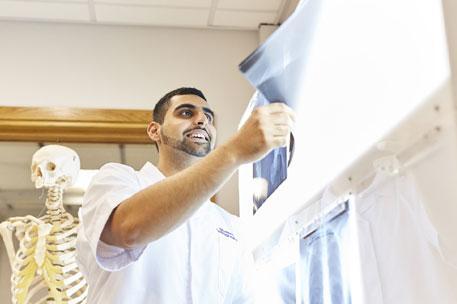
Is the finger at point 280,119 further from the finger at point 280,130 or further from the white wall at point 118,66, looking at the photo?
the white wall at point 118,66

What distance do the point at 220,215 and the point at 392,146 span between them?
82 cm

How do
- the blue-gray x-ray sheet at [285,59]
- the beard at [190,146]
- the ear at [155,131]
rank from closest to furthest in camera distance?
the blue-gray x-ray sheet at [285,59] < the beard at [190,146] < the ear at [155,131]

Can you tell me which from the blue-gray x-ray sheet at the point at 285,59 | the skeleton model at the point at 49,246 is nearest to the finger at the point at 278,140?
the blue-gray x-ray sheet at the point at 285,59

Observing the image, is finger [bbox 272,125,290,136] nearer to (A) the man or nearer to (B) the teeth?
(A) the man

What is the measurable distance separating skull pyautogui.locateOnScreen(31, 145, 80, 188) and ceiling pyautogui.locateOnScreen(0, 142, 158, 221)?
37cm

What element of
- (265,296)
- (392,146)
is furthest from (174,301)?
(392,146)

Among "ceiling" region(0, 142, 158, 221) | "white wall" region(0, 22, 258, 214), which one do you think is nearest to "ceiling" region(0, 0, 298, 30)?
"white wall" region(0, 22, 258, 214)

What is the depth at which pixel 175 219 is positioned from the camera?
93cm

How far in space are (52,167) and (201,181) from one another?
1.45 metres

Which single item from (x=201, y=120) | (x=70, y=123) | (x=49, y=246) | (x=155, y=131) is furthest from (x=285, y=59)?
(x=70, y=123)

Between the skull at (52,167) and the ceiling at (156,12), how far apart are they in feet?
2.16

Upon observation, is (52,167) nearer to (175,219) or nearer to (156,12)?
(156,12)

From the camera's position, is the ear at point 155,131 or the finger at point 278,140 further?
the ear at point 155,131

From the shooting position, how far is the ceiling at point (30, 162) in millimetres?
2668
